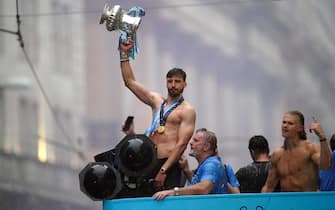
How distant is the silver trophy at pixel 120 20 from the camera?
697 centimetres

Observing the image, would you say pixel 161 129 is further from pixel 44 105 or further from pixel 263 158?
pixel 44 105

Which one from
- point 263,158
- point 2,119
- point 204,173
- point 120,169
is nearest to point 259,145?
point 263,158

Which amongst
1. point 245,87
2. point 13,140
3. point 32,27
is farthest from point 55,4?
point 245,87

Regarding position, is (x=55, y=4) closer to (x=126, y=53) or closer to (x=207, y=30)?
(x=207, y=30)

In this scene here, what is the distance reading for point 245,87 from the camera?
9656mm

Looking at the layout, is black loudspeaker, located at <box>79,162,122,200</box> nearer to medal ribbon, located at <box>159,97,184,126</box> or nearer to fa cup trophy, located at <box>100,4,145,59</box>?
medal ribbon, located at <box>159,97,184,126</box>

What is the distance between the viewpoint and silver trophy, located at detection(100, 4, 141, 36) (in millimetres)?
6969

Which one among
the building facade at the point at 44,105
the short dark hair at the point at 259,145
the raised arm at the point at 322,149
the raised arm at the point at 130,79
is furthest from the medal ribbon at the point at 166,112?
the building facade at the point at 44,105

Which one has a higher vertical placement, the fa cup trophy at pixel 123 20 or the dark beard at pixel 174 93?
the fa cup trophy at pixel 123 20

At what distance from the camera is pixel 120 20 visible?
6.98m

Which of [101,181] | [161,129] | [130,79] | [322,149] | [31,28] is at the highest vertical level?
[31,28]

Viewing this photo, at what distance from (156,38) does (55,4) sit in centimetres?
153

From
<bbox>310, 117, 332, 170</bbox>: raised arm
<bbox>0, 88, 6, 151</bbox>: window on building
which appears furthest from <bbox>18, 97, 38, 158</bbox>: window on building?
<bbox>310, 117, 332, 170</bbox>: raised arm

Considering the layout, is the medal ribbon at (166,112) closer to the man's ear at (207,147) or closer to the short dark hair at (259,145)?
the man's ear at (207,147)
